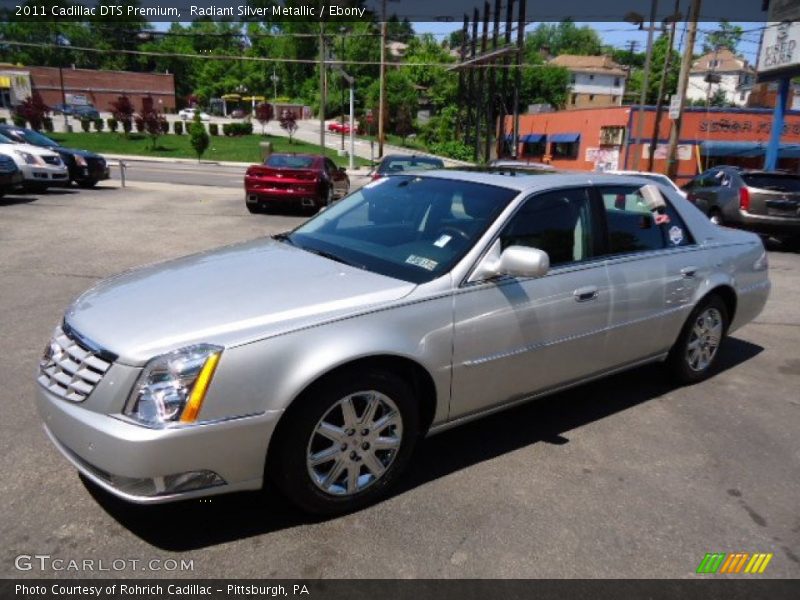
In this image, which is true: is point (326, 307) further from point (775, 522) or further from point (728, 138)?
point (728, 138)

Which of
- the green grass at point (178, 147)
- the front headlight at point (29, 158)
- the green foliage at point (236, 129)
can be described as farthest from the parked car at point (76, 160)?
the green foliage at point (236, 129)

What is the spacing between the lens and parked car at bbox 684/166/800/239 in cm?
1212

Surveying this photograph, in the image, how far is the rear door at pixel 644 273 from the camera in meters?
4.01

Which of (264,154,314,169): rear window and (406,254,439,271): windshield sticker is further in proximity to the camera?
(264,154,314,169): rear window

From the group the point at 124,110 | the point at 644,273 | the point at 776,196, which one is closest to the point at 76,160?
the point at 776,196

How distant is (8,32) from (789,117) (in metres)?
103

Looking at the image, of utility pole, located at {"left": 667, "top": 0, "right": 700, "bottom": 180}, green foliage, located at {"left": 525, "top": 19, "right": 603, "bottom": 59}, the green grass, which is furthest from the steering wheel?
green foliage, located at {"left": 525, "top": 19, "right": 603, "bottom": 59}

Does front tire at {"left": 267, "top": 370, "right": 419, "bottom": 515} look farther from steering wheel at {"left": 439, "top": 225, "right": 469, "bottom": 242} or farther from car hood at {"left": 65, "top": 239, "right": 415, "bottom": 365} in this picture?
steering wheel at {"left": 439, "top": 225, "right": 469, "bottom": 242}

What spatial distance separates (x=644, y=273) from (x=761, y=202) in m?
9.89

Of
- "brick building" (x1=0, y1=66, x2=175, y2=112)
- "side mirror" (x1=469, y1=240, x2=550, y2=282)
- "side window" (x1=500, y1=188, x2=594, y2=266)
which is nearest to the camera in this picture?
"side mirror" (x1=469, y1=240, x2=550, y2=282)

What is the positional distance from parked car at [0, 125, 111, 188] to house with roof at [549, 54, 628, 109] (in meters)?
84.0

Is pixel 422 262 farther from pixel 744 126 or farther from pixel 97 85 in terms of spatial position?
pixel 97 85

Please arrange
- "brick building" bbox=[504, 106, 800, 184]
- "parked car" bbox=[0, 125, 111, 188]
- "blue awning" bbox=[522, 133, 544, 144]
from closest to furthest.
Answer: "parked car" bbox=[0, 125, 111, 188] → "brick building" bbox=[504, 106, 800, 184] → "blue awning" bbox=[522, 133, 544, 144]

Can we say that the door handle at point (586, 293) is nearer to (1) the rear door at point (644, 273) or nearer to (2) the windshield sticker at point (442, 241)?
(1) the rear door at point (644, 273)
